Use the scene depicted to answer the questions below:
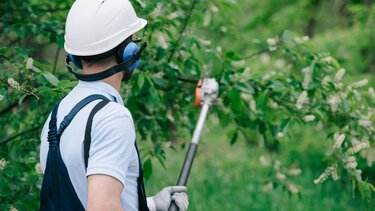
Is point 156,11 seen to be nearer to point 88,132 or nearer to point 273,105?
point 273,105

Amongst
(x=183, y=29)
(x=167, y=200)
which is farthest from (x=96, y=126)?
(x=183, y=29)

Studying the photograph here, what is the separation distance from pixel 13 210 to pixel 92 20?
3.75 feet

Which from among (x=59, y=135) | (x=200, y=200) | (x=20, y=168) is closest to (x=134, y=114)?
(x=20, y=168)

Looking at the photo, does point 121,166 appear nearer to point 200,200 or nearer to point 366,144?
point 366,144

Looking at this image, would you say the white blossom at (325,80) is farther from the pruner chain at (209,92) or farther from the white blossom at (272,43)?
the pruner chain at (209,92)

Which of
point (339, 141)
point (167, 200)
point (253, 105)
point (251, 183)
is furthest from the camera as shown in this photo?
point (251, 183)

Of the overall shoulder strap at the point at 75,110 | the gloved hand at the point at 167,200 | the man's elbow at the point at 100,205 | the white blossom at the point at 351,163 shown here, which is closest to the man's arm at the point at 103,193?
the man's elbow at the point at 100,205

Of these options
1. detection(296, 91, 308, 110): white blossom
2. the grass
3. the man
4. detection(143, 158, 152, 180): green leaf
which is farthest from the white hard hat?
the grass

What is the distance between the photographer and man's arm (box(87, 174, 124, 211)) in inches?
67.3

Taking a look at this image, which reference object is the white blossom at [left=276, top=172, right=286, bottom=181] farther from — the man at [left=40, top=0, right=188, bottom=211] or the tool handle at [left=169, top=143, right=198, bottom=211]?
the man at [left=40, top=0, right=188, bottom=211]

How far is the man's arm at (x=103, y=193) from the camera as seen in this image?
1710mm

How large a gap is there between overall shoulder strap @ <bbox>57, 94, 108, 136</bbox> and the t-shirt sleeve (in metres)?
0.11

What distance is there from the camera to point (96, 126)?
1790mm

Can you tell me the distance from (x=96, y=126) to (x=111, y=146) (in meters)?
0.08
